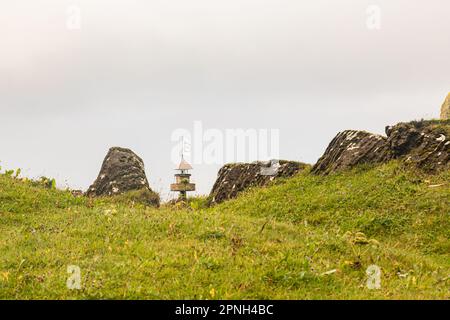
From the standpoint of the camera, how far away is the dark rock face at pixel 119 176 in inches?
1574

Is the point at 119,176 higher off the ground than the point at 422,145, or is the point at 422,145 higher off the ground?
the point at 422,145

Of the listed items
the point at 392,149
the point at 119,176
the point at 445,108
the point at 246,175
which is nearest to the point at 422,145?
the point at 392,149

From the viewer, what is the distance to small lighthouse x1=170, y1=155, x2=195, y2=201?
142 ft

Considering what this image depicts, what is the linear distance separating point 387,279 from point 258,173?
70.4 feet

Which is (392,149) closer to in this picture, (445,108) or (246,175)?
(246,175)

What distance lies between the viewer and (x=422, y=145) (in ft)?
91.4

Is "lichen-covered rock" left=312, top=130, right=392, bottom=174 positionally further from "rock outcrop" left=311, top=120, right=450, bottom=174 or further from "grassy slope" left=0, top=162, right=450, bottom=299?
"grassy slope" left=0, top=162, right=450, bottom=299

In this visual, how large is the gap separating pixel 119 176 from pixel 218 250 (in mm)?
29241

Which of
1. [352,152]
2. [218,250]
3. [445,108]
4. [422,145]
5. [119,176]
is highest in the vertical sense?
[445,108]

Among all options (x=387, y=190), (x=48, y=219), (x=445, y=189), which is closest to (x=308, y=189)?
(x=387, y=190)

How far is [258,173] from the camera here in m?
33.2

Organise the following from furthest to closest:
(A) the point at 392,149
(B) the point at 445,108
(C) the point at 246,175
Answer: (B) the point at 445,108 → (C) the point at 246,175 → (A) the point at 392,149
